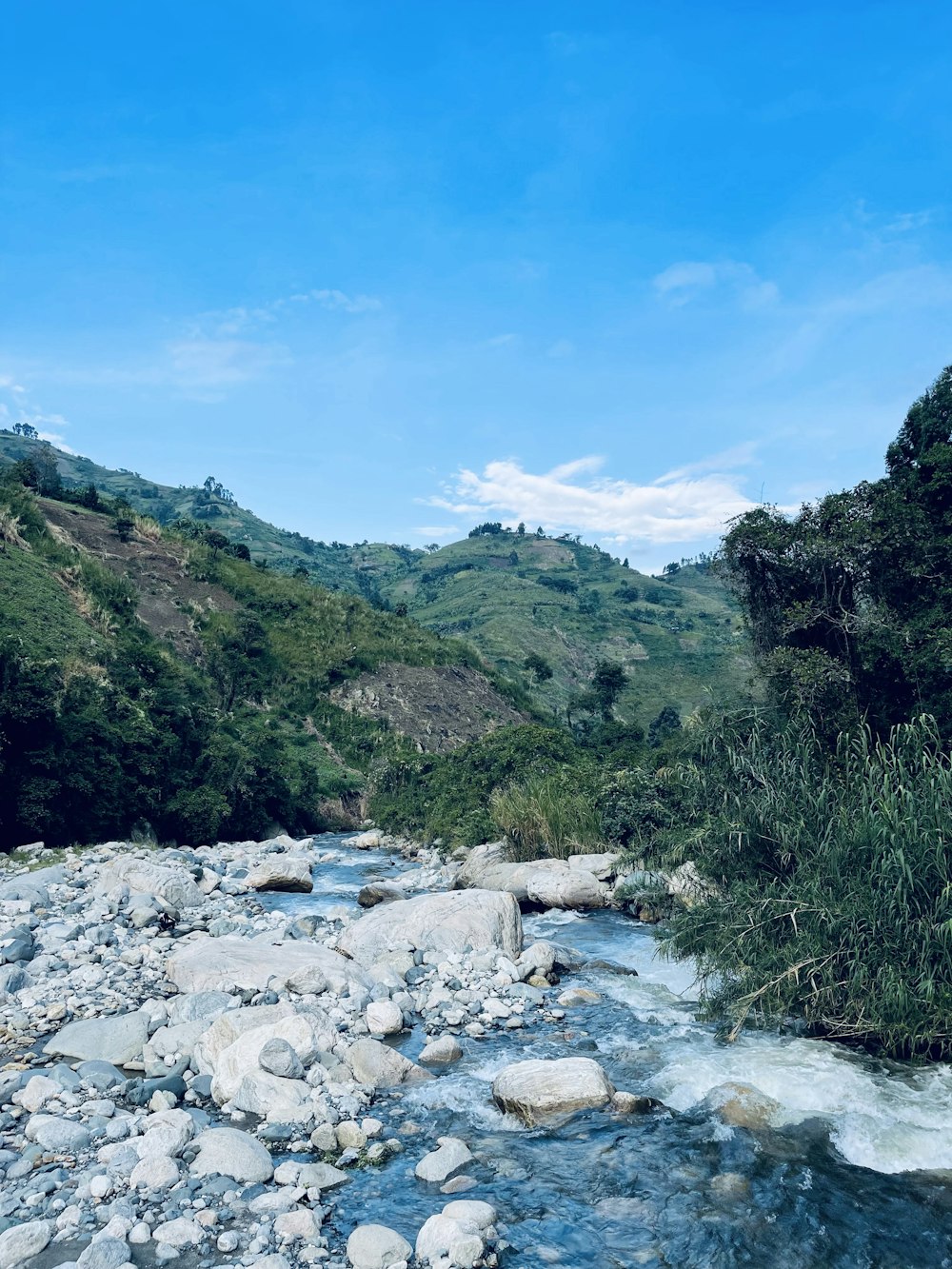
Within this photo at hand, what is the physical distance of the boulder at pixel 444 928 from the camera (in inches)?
508

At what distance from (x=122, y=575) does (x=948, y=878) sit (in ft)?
152

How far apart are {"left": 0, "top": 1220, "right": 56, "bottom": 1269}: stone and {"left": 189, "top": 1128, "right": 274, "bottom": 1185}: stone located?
47.2 inches

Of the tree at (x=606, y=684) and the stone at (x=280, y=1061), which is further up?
the tree at (x=606, y=684)

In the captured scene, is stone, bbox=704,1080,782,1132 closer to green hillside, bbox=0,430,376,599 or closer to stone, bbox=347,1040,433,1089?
stone, bbox=347,1040,433,1089

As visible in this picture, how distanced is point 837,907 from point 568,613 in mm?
94625

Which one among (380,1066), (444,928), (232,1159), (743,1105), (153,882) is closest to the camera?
(232,1159)

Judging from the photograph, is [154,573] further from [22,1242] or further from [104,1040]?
[22,1242]

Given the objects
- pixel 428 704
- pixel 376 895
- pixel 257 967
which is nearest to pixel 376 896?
pixel 376 895

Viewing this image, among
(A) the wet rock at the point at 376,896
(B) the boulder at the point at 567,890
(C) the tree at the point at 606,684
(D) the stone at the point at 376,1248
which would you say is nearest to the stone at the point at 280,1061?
(D) the stone at the point at 376,1248

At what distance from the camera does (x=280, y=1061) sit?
8219 mm

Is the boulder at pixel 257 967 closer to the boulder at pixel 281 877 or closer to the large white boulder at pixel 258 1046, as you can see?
the large white boulder at pixel 258 1046

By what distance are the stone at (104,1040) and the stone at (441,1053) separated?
3342mm

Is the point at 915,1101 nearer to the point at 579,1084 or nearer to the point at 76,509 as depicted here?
the point at 579,1084

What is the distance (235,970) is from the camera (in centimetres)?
1104
